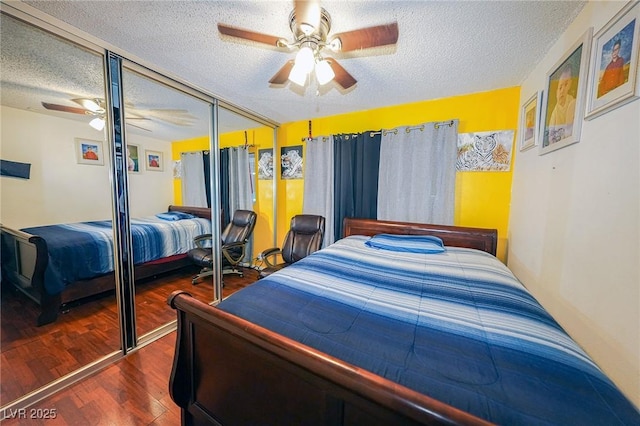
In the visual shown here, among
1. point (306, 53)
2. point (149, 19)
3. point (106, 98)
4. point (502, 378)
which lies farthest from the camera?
point (106, 98)

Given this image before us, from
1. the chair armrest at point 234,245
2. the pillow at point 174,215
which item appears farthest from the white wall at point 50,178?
the chair armrest at point 234,245

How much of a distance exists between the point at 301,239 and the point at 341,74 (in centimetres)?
190

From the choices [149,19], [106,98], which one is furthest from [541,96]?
[106,98]

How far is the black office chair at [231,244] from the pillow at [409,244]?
74.7 inches

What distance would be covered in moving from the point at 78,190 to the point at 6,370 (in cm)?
139

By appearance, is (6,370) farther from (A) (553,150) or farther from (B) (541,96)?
(B) (541,96)

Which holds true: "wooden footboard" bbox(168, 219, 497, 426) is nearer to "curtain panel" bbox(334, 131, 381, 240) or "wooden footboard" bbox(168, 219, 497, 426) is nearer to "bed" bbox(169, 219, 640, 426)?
"bed" bbox(169, 219, 640, 426)

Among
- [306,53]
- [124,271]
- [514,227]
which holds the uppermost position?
[306,53]

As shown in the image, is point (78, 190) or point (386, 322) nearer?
point (386, 322)

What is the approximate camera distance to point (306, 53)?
122cm

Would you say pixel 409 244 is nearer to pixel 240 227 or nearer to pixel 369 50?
pixel 369 50

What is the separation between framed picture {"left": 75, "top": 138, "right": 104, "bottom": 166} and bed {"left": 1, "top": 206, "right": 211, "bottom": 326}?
1.79ft

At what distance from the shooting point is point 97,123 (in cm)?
180

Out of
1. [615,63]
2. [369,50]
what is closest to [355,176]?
[369,50]
